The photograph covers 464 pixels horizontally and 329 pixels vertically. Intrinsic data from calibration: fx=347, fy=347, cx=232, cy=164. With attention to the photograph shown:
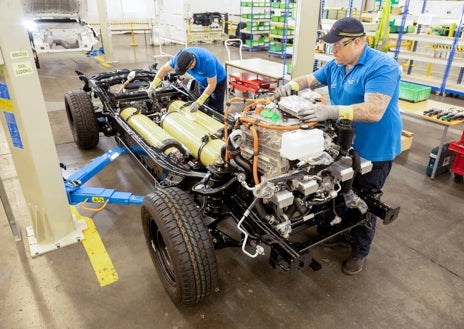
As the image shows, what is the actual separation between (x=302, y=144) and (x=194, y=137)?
1577 mm

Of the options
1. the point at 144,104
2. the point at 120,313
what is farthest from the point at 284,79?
the point at 120,313

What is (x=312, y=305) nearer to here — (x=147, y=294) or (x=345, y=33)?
(x=147, y=294)

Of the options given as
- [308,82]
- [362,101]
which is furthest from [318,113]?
[308,82]

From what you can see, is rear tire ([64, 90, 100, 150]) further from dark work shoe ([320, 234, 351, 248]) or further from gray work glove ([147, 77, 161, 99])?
dark work shoe ([320, 234, 351, 248])

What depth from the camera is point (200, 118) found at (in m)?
3.84

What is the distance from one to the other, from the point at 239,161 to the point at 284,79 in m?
4.51

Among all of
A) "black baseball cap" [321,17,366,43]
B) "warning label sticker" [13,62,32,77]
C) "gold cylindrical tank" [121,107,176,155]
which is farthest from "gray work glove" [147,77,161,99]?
"black baseball cap" [321,17,366,43]

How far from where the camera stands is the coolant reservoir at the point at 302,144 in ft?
6.56

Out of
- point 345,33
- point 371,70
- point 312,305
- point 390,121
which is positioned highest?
point 345,33

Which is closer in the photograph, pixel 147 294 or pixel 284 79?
pixel 147 294

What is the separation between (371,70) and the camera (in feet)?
7.74

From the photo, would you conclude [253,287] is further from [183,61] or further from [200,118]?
[183,61]

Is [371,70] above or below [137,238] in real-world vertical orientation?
above

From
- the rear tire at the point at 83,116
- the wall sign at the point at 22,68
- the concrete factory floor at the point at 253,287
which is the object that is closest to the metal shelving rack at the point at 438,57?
the concrete factory floor at the point at 253,287
